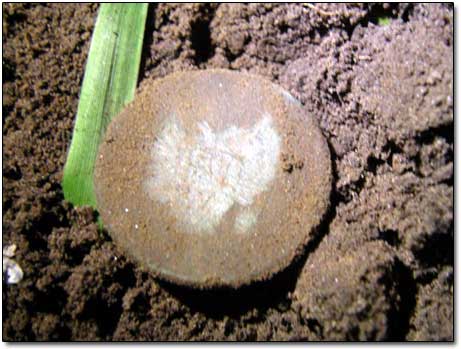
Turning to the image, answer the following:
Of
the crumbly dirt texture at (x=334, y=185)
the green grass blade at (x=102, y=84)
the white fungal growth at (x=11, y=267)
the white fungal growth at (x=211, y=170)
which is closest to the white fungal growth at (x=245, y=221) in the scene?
the white fungal growth at (x=211, y=170)

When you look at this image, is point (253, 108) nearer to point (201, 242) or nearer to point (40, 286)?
point (201, 242)

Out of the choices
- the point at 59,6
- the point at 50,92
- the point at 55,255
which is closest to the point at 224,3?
the point at 59,6

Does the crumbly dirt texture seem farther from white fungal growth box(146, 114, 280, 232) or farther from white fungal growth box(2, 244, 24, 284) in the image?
white fungal growth box(146, 114, 280, 232)

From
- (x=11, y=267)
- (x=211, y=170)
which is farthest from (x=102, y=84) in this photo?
(x=11, y=267)

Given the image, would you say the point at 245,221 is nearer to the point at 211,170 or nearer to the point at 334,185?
the point at 211,170

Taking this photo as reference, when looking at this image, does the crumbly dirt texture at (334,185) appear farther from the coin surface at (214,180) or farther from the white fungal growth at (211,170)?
the white fungal growth at (211,170)

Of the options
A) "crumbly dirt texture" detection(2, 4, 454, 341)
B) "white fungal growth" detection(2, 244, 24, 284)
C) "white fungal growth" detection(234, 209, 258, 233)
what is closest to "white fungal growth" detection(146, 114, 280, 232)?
"white fungal growth" detection(234, 209, 258, 233)

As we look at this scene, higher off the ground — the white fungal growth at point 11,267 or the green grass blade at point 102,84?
the green grass blade at point 102,84
